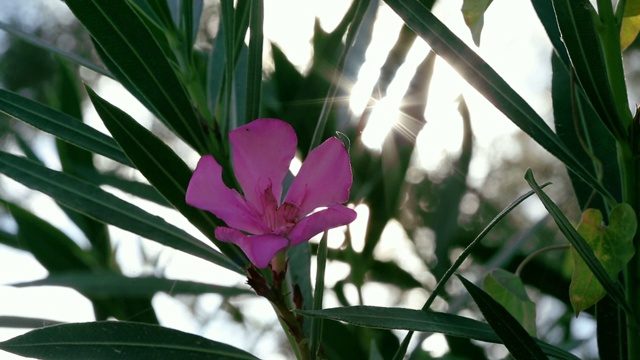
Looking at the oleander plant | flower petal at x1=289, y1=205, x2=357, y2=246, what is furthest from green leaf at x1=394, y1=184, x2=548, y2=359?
flower petal at x1=289, y1=205, x2=357, y2=246

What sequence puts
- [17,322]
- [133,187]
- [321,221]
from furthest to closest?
[133,187], [17,322], [321,221]

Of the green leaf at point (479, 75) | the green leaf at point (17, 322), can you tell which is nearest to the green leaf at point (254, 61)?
the green leaf at point (479, 75)

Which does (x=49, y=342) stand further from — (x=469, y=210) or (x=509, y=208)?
(x=469, y=210)

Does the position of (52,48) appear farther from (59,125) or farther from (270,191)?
(270,191)

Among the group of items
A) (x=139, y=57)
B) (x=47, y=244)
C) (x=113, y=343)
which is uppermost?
(x=47, y=244)

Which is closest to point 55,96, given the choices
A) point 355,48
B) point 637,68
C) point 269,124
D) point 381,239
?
point 381,239

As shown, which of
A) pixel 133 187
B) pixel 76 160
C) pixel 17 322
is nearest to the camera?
pixel 17 322

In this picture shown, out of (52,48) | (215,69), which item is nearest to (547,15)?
(215,69)
